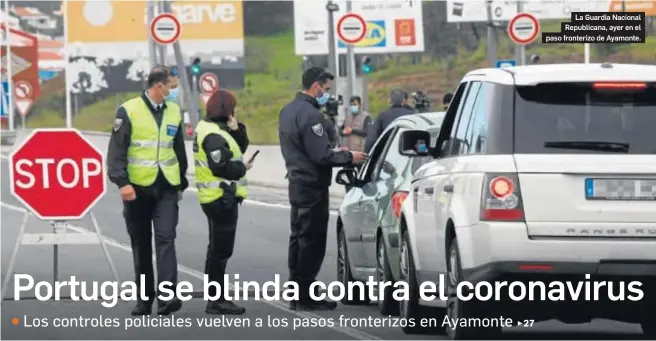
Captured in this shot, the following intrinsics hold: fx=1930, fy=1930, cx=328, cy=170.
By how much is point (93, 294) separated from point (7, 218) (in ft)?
45.5

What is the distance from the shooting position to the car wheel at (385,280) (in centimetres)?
1355

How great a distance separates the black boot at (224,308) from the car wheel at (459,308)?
117 inches

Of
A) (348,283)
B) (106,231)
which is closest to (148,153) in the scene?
(348,283)

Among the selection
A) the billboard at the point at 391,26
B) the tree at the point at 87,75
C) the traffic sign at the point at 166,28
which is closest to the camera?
the traffic sign at the point at 166,28

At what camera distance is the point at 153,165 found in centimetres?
1389

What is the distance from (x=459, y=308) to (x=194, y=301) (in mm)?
4700

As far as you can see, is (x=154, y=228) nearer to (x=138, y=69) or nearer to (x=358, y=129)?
(x=358, y=129)

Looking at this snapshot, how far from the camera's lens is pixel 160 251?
1398 cm

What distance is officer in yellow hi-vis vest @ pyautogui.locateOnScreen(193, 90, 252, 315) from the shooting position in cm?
1404

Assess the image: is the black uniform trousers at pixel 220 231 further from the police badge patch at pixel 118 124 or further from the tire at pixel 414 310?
the tire at pixel 414 310

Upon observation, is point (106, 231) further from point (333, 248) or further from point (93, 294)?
point (93, 294)

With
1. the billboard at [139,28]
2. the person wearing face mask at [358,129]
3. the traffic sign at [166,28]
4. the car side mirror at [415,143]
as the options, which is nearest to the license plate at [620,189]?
the car side mirror at [415,143]

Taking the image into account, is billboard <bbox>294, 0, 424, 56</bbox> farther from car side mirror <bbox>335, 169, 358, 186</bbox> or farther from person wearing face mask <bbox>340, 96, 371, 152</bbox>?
car side mirror <bbox>335, 169, 358, 186</bbox>

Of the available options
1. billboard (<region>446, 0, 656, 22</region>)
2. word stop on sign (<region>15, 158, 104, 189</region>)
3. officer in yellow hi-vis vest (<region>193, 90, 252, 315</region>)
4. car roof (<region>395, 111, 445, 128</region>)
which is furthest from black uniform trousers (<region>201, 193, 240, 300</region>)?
billboard (<region>446, 0, 656, 22</region>)
